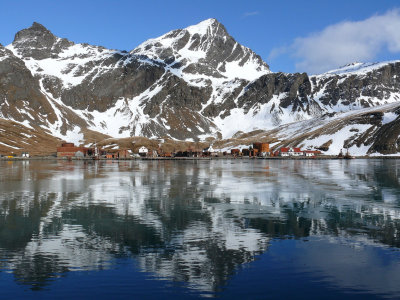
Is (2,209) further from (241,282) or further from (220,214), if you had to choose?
(241,282)

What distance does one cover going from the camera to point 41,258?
2291cm

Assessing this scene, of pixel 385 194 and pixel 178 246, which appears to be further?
pixel 385 194

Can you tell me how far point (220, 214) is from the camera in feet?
123

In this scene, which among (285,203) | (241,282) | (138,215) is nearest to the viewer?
(241,282)

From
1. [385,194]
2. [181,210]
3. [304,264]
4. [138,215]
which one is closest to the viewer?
[304,264]

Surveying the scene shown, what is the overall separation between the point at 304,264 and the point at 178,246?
311 inches

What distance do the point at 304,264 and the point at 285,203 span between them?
2356cm

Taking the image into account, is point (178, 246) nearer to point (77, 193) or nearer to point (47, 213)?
point (47, 213)

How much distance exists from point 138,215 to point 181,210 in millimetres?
5043

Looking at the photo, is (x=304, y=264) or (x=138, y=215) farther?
(x=138, y=215)

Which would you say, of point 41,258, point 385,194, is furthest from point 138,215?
point 385,194

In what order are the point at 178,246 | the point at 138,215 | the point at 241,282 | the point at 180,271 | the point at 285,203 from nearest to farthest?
the point at 241,282
the point at 180,271
the point at 178,246
the point at 138,215
the point at 285,203

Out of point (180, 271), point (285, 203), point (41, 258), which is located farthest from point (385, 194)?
point (41, 258)

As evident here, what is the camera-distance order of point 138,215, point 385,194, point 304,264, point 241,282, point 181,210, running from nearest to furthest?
point 241,282 → point 304,264 → point 138,215 → point 181,210 → point 385,194
